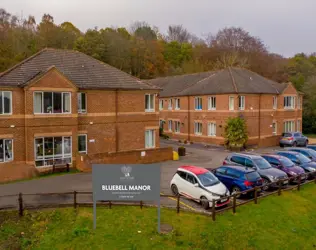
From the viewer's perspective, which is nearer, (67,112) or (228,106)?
(67,112)

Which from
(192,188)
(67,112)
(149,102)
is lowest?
(192,188)

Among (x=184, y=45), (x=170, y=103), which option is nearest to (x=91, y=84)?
(x=170, y=103)

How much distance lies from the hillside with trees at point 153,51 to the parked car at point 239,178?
33790 millimetres

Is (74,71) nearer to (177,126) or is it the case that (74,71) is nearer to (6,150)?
(6,150)

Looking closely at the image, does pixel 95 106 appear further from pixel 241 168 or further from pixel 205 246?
pixel 205 246

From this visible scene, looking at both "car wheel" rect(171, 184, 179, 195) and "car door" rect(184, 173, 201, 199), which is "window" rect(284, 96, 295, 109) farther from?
"car door" rect(184, 173, 201, 199)

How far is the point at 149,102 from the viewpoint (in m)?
28.9

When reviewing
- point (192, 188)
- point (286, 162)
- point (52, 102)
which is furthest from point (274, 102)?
point (52, 102)

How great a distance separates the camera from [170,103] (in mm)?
44969

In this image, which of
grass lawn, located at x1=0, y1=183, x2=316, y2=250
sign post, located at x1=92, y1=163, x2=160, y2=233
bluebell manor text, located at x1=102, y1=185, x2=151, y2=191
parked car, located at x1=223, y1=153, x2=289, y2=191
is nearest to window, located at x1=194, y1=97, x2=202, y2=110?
parked car, located at x1=223, y1=153, x2=289, y2=191

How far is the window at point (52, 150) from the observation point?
2264 cm

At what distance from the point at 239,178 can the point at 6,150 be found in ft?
50.5

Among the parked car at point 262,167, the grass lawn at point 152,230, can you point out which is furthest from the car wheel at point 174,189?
the parked car at point 262,167

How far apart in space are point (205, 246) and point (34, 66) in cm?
1873
